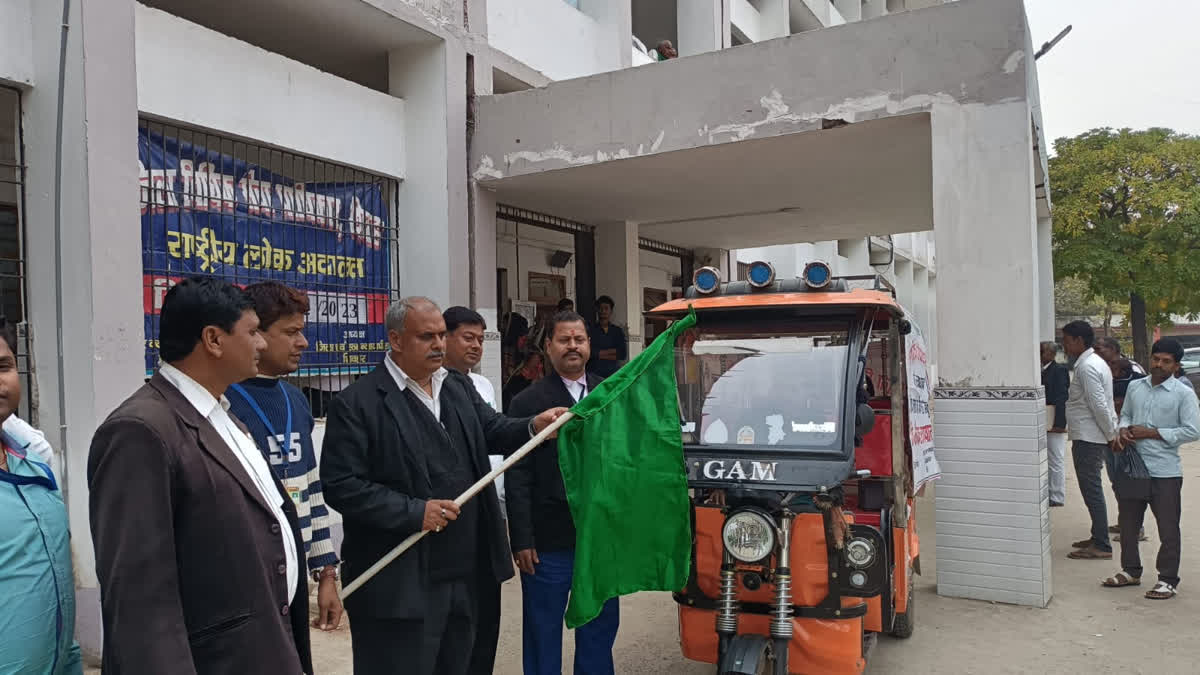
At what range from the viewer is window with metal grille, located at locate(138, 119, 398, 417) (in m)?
5.64

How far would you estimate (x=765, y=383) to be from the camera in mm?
4133

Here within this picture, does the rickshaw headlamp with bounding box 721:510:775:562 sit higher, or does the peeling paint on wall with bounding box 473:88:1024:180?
the peeling paint on wall with bounding box 473:88:1024:180

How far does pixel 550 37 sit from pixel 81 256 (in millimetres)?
6264

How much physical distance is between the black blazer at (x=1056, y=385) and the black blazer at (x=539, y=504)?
6.10 m

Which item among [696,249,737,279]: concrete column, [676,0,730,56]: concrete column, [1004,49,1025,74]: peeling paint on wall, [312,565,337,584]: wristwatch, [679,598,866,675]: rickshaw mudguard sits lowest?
[679,598,866,675]: rickshaw mudguard

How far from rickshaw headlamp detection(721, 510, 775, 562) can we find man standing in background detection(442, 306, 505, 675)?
99 cm

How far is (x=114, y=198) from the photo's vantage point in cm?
496

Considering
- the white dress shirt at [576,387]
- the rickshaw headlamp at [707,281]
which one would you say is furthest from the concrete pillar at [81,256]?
the rickshaw headlamp at [707,281]

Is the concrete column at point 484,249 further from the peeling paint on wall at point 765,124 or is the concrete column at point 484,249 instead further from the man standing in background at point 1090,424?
the man standing in background at point 1090,424

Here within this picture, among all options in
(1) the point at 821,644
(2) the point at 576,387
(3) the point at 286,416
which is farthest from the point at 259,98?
(1) the point at 821,644

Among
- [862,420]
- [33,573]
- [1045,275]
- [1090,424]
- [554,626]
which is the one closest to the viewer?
[33,573]

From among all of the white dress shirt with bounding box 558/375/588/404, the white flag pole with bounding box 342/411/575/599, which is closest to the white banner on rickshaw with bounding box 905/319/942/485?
the white dress shirt with bounding box 558/375/588/404

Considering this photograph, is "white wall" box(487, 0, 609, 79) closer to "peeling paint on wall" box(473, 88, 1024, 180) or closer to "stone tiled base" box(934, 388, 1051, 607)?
"peeling paint on wall" box(473, 88, 1024, 180)

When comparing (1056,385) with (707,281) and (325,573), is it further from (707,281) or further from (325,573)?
(325,573)
